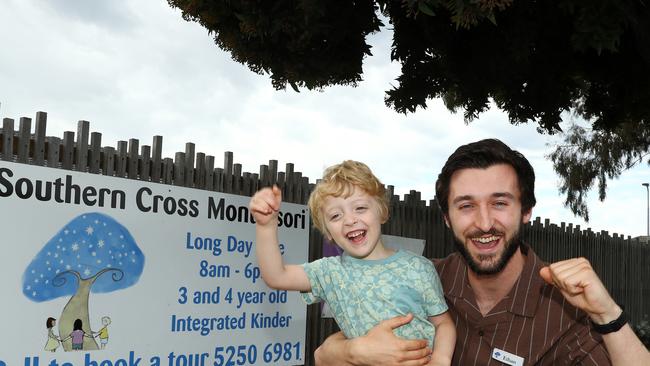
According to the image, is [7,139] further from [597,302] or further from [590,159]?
[590,159]

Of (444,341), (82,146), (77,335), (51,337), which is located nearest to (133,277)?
(77,335)

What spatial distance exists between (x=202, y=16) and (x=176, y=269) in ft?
7.59

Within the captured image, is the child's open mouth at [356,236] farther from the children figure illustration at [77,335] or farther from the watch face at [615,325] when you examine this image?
the children figure illustration at [77,335]

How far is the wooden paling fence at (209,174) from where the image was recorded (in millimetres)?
5555

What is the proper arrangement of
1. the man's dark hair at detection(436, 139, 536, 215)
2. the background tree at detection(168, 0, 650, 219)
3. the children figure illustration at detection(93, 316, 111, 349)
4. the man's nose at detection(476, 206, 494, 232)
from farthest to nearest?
1. the children figure illustration at detection(93, 316, 111, 349)
2. the background tree at detection(168, 0, 650, 219)
3. the man's dark hair at detection(436, 139, 536, 215)
4. the man's nose at detection(476, 206, 494, 232)

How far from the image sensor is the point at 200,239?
252 inches

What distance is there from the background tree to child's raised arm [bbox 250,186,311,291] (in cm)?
184

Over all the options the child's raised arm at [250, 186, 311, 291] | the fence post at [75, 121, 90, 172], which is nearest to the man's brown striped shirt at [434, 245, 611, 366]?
the child's raised arm at [250, 186, 311, 291]

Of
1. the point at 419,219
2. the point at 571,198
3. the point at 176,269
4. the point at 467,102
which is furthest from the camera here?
the point at 571,198

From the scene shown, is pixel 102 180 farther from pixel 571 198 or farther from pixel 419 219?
pixel 571 198

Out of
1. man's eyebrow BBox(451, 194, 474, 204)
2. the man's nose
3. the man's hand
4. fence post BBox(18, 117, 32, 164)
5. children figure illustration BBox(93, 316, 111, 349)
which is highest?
fence post BBox(18, 117, 32, 164)

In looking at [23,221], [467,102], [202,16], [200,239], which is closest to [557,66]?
[467,102]

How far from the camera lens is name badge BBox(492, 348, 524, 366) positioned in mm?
2390

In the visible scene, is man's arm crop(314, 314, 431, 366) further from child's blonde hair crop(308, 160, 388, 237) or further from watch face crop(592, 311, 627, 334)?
watch face crop(592, 311, 627, 334)
